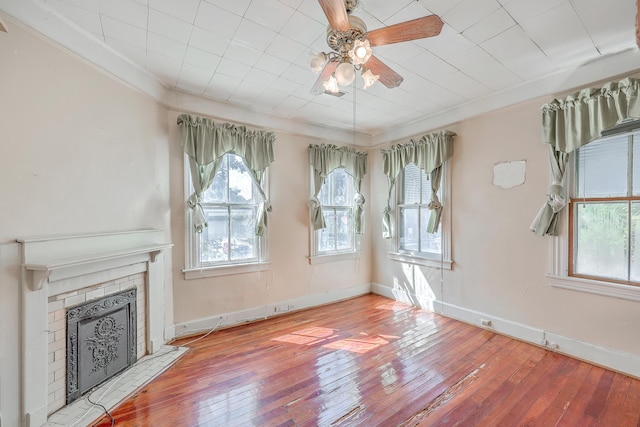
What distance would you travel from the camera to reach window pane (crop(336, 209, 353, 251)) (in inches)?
172

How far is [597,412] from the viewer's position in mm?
1858

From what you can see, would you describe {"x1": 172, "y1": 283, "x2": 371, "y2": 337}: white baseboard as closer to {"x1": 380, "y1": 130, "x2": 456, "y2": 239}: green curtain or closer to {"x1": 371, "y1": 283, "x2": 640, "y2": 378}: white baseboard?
{"x1": 371, "y1": 283, "x2": 640, "y2": 378}: white baseboard

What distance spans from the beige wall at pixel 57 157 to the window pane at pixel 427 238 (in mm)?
3446

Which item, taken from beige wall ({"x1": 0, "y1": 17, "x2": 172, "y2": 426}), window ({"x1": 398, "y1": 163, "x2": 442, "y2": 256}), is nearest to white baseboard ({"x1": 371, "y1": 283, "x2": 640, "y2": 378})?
window ({"x1": 398, "y1": 163, "x2": 442, "y2": 256})

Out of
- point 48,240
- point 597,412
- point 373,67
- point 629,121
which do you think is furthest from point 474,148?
point 48,240

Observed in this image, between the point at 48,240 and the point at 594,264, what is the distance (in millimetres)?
4400

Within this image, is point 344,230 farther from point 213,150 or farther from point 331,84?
point 331,84

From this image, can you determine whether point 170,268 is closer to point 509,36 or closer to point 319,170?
point 319,170

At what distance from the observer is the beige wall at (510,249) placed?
A: 245 cm

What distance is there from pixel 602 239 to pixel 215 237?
396 centimetres

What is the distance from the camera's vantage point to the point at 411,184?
13.4 ft

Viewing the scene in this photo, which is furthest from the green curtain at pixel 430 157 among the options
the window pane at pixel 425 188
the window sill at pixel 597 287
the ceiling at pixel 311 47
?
the window sill at pixel 597 287

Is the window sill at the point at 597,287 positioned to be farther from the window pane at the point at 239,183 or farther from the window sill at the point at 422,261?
the window pane at the point at 239,183

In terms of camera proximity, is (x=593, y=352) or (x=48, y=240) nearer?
(x=48, y=240)
